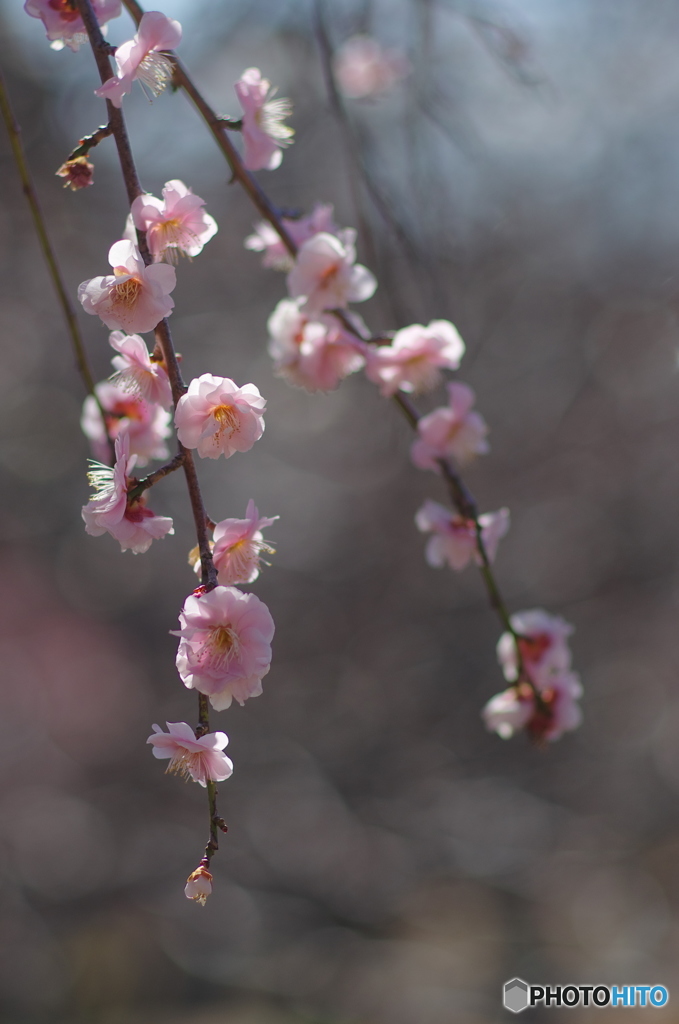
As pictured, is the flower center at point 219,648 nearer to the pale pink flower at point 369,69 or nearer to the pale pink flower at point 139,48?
the pale pink flower at point 139,48

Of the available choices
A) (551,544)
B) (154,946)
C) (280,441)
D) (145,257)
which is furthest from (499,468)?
(145,257)

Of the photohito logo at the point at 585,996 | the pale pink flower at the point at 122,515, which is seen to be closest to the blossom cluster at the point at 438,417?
the pale pink flower at the point at 122,515

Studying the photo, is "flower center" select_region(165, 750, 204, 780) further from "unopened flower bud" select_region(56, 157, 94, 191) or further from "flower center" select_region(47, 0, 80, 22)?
"flower center" select_region(47, 0, 80, 22)

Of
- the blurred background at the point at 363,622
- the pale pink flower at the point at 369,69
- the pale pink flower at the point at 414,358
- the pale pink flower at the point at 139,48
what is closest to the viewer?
the pale pink flower at the point at 139,48

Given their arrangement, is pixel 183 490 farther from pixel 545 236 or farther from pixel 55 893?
pixel 545 236

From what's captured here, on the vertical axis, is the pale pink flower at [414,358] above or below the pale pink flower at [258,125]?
below

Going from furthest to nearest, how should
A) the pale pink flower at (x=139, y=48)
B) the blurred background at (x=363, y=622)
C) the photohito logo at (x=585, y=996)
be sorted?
the blurred background at (x=363, y=622), the photohito logo at (x=585, y=996), the pale pink flower at (x=139, y=48)
